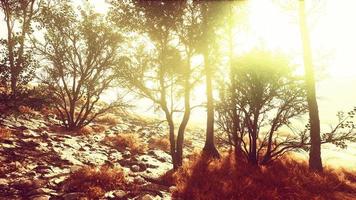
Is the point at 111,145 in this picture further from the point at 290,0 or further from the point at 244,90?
the point at 290,0

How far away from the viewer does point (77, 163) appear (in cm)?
1310

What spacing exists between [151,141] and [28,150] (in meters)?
8.95

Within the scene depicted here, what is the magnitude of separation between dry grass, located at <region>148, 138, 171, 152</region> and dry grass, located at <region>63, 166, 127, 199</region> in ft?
27.1

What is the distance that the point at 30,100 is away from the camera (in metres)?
10.9

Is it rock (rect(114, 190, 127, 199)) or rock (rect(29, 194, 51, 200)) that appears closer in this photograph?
rock (rect(29, 194, 51, 200))

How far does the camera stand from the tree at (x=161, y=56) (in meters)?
13.3

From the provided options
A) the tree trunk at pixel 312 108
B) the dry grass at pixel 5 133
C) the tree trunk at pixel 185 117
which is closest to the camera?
the tree trunk at pixel 312 108

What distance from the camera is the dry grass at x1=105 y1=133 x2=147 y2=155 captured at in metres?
17.8

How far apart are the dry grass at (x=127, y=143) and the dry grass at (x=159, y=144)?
4.08 feet

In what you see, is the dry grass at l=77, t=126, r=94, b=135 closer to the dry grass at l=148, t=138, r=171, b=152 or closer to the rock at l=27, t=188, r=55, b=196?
the dry grass at l=148, t=138, r=171, b=152

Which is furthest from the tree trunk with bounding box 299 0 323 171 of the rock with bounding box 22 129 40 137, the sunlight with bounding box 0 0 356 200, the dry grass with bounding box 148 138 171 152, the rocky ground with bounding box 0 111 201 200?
the rock with bounding box 22 129 40 137

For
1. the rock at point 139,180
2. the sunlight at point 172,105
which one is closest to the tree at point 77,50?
the sunlight at point 172,105

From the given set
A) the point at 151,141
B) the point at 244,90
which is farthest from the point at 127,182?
the point at 151,141

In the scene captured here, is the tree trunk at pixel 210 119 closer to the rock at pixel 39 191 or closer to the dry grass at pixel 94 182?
the dry grass at pixel 94 182
